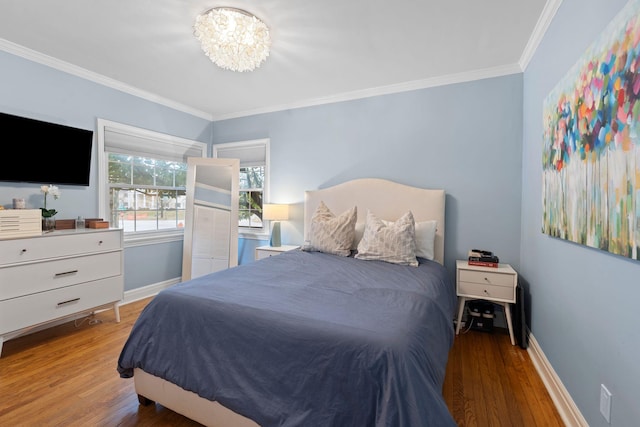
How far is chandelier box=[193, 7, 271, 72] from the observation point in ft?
6.73

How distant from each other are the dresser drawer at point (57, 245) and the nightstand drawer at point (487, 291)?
11.1 feet

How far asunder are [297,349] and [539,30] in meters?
2.82

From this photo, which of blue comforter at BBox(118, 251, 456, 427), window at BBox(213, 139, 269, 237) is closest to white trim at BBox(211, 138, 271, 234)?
window at BBox(213, 139, 269, 237)

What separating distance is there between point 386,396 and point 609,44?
1721 millimetres

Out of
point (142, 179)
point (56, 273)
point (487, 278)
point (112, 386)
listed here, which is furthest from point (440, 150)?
point (56, 273)

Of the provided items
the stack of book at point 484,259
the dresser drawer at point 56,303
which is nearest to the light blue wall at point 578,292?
the stack of book at point 484,259

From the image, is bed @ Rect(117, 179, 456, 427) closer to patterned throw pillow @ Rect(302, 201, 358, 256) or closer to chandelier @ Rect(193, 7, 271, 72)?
patterned throw pillow @ Rect(302, 201, 358, 256)

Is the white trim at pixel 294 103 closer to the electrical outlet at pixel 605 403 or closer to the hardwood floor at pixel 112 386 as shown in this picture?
the hardwood floor at pixel 112 386

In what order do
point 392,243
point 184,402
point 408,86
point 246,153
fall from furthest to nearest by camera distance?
1. point 246,153
2. point 408,86
3. point 392,243
4. point 184,402

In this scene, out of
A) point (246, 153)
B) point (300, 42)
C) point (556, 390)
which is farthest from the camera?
point (246, 153)

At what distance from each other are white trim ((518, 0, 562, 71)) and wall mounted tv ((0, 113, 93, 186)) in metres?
4.15

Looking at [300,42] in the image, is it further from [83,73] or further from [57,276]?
[57,276]

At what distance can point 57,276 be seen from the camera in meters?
2.51

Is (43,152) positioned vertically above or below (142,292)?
above
